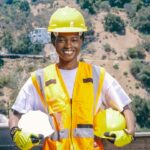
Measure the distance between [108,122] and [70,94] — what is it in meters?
0.23

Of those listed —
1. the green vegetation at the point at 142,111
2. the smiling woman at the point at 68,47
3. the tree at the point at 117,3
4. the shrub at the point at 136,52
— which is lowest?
the green vegetation at the point at 142,111

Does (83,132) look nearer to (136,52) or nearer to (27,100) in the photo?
(27,100)

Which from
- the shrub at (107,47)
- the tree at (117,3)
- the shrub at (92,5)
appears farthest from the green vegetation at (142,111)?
the tree at (117,3)

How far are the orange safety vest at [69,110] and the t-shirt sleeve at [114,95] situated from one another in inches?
1.9

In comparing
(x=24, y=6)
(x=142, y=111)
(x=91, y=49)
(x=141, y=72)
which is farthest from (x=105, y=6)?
(x=142, y=111)

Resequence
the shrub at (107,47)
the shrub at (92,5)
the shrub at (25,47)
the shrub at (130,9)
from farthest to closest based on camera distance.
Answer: the shrub at (92,5) → the shrub at (130,9) → the shrub at (25,47) → the shrub at (107,47)

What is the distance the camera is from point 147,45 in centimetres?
7794

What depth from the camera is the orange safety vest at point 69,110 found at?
3564mm

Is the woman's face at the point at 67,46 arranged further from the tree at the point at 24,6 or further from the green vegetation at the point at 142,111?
the tree at the point at 24,6

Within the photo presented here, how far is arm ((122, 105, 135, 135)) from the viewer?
3553 mm

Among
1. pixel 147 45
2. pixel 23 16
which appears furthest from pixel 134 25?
pixel 23 16

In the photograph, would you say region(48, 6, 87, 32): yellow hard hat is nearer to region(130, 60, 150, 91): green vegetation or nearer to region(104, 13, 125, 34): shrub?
region(130, 60, 150, 91): green vegetation

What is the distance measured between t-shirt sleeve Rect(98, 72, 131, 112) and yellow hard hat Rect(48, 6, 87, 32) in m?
0.28

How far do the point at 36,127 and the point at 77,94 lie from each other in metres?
0.26
